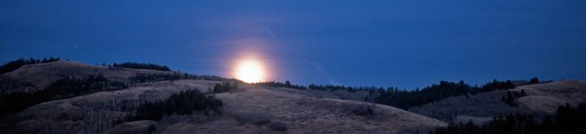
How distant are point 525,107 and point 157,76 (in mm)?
41511

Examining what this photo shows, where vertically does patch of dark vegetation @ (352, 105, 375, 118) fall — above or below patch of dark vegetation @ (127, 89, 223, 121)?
below

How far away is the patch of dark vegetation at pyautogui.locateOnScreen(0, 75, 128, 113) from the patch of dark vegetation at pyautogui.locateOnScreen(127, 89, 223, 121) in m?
11.5

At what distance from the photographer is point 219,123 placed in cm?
3109

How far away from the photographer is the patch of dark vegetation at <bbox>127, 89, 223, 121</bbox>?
33.7 meters

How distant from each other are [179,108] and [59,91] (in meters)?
20.0

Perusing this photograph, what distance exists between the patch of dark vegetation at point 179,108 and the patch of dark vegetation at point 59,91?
1149cm

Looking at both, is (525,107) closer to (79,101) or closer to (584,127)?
(584,127)

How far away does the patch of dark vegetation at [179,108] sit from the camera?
33.7 m

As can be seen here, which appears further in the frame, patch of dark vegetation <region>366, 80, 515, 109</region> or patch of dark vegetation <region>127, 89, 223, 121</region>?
patch of dark vegetation <region>366, 80, 515, 109</region>

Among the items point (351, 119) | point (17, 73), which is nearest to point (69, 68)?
point (17, 73)

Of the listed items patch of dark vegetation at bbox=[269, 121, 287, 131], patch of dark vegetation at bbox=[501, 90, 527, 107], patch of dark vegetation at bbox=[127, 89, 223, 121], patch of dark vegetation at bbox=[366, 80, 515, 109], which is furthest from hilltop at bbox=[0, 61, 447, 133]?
patch of dark vegetation at bbox=[366, 80, 515, 109]

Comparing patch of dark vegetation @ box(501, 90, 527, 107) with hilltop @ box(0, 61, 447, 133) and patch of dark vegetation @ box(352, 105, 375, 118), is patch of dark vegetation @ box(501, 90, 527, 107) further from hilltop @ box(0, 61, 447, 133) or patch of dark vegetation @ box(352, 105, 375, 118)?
patch of dark vegetation @ box(352, 105, 375, 118)

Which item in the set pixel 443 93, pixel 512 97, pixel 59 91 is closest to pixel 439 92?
pixel 443 93

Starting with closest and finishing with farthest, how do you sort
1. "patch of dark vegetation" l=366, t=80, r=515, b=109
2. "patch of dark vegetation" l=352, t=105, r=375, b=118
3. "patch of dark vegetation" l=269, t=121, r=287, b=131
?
"patch of dark vegetation" l=269, t=121, r=287, b=131 < "patch of dark vegetation" l=352, t=105, r=375, b=118 < "patch of dark vegetation" l=366, t=80, r=515, b=109
